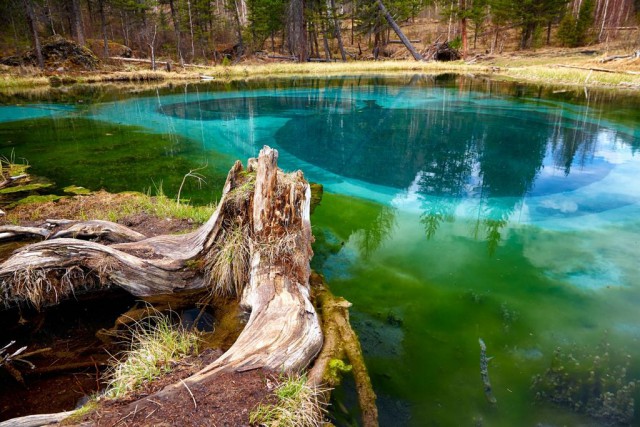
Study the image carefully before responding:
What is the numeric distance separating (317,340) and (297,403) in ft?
2.00

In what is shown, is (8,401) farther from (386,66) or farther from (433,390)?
(386,66)

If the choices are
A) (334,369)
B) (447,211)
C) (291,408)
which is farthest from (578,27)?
(291,408)

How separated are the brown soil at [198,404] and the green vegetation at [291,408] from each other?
1.9 inches

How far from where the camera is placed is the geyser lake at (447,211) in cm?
285

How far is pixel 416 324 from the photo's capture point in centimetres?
337

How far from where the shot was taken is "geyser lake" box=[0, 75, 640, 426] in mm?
2850

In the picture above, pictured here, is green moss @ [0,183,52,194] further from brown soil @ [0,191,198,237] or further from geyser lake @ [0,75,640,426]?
brown soil @ [0,191,198,237]

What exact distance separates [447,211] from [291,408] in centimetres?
454

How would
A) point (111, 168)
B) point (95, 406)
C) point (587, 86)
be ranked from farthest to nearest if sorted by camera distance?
point (587, 86) → point (111, 168) → point (95, 406)

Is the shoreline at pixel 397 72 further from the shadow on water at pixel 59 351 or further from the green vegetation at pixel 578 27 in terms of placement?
the shadow on water at pixel 59 351

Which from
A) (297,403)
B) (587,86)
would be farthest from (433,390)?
(587,86)

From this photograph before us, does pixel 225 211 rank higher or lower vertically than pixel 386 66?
lower

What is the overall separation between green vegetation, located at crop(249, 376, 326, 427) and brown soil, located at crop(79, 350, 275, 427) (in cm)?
5

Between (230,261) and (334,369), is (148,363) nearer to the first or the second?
(334,369)
